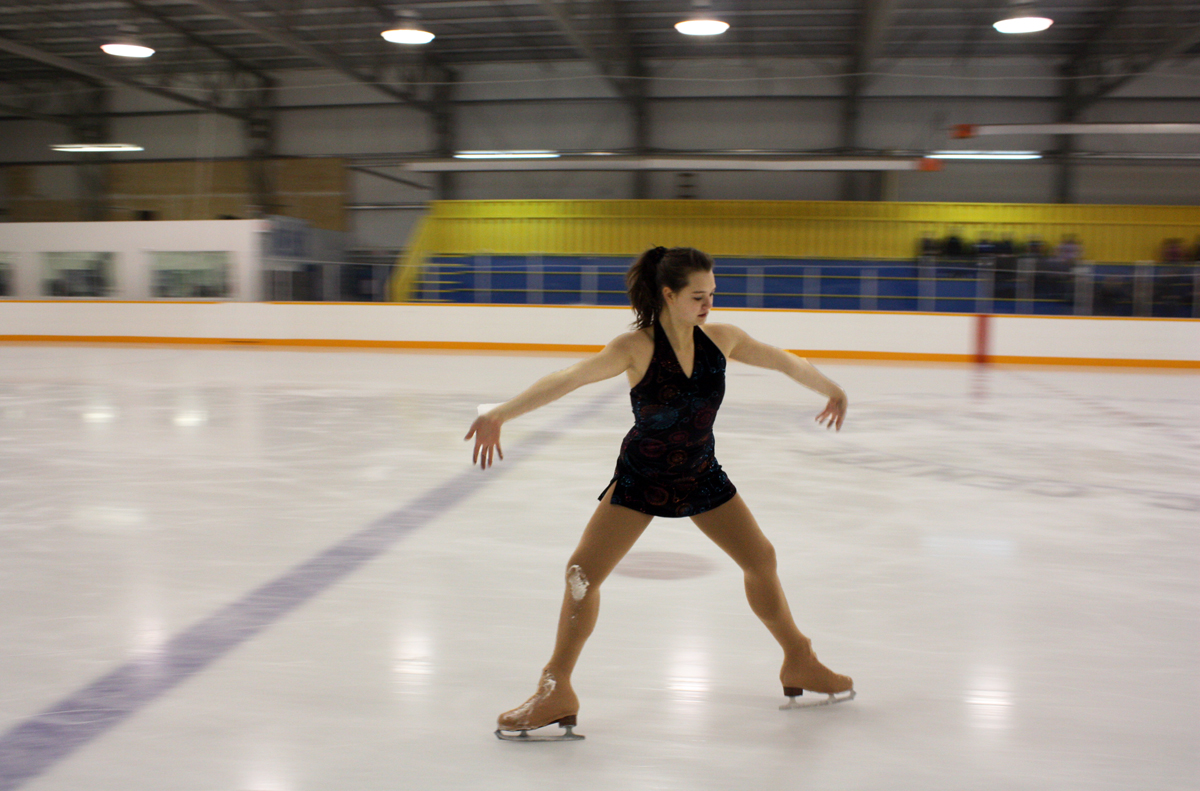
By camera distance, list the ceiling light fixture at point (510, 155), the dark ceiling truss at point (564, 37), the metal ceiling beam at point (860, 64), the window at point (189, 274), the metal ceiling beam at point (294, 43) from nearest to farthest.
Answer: the metal ceiling beam at point (294, 43)
the metal ceiling beam at point (860, 64)
the dark ceiling truss at point (564, 37)
the ceiling light fixture at point (510, 155)
the window at point (189, 274)

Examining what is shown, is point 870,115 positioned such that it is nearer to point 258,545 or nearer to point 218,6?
point 218,6

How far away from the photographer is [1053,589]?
3.55 meters

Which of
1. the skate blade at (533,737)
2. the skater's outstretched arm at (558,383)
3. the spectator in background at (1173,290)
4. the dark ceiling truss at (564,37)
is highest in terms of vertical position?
the dark ceiling truss at (564,37)

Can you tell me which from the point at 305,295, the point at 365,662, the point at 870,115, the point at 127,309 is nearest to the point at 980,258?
the point at 870,115

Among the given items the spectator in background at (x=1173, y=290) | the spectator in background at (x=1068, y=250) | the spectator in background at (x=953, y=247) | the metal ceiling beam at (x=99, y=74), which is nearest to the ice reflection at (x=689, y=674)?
the spectator in background at (x=1173, y=290)

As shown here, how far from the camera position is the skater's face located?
2.16 m

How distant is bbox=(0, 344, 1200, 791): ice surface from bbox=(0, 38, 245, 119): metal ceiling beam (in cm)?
1486

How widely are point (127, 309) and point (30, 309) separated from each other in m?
2.04

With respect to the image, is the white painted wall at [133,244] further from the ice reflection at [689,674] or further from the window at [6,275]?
the ice reflection at [689,674]

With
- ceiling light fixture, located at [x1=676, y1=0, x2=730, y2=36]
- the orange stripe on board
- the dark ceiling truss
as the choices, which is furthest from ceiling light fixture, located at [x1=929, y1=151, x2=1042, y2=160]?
ceiling light fixture, located at [x1=676, y1=0, x2=730, y2=36]

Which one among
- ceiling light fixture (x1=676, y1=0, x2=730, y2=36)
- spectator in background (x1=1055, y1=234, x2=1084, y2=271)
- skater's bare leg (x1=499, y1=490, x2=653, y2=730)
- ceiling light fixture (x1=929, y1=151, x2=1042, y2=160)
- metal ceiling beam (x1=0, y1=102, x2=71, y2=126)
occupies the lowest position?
A: skater's bare leg (x1=499, y1=490, x2=653, y2=730)

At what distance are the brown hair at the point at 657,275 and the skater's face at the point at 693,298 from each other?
0.04 feet

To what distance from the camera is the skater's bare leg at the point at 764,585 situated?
91.2 inches

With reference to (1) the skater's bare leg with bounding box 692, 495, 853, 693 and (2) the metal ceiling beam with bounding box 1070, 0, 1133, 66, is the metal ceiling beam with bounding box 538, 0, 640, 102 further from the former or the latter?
(1) the skater's bare leg with bounding box 692, 495, 853, 693
